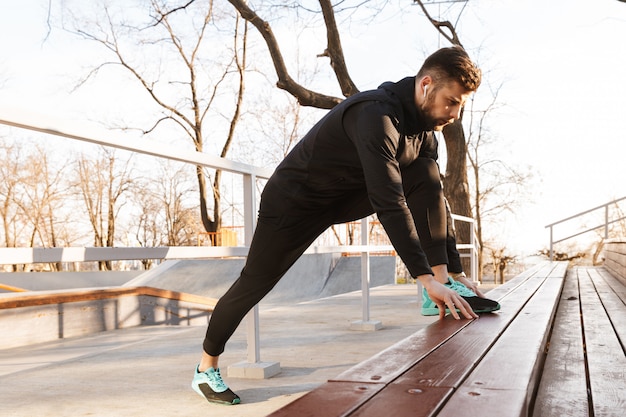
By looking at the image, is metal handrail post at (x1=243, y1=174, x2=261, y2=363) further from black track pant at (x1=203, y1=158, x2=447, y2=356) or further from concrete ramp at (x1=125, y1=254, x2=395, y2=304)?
concrete ramp at (x1=125, y1=254, x2=395, y2=304)

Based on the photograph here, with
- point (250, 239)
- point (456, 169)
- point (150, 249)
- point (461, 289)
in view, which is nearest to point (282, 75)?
point (456, 169)

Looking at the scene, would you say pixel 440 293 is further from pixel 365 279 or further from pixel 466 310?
pixel 365 279

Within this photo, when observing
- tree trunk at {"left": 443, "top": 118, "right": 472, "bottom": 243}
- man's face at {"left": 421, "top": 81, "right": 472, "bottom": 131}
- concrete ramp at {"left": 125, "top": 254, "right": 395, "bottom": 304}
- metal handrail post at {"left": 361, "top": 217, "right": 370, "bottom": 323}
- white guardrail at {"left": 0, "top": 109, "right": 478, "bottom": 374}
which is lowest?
concrete ramp at {"left": 125, "top": 254, "right": 395, "bottom": 304}

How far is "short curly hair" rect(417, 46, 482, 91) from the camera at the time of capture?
177 centimetres

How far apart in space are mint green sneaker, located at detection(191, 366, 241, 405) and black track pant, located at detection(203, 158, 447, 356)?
0.39 m

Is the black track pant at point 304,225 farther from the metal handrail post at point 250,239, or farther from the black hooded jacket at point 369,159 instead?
the metal handrail post at point 250,239

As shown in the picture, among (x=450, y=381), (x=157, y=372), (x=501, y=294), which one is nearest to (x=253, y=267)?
(x=450, y=381)

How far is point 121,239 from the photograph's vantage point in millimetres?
18766

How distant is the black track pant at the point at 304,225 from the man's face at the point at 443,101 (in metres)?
0.32

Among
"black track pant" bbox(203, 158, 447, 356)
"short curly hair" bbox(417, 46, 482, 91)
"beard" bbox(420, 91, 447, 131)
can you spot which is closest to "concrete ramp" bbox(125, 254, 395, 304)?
"black track pant" bbox(203, 158, 447, 356)

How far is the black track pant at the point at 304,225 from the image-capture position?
2.10 metres

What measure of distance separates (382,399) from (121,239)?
18797 mm

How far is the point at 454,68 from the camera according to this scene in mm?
1771

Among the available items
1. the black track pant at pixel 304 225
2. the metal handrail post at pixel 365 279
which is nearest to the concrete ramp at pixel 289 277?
the metal handrail post at pixel 365 279
